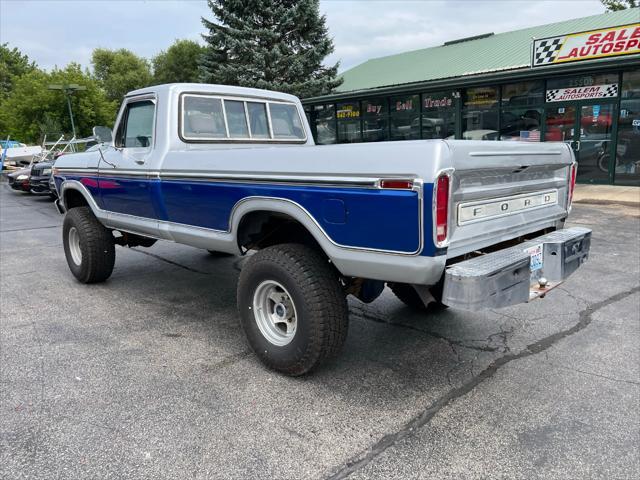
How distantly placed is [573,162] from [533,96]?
468 inches

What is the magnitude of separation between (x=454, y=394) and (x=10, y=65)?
6814 cm

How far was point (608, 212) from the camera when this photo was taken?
9594 millimetres

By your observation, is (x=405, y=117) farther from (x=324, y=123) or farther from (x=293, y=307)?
(x=293, y=307)

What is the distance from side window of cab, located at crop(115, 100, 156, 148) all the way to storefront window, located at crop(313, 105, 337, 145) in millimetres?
14868

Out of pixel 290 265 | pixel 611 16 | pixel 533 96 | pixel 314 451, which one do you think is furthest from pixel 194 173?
pixel 611 16

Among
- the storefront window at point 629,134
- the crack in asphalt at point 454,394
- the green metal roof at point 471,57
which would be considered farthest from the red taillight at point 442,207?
the green metal roof at point 471,57

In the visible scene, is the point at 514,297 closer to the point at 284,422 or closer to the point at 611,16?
the point at 284,422

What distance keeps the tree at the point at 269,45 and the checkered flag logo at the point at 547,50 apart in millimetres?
11185

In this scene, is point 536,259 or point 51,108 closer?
point 536,259

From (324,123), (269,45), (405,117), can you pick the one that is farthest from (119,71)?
(405,117)

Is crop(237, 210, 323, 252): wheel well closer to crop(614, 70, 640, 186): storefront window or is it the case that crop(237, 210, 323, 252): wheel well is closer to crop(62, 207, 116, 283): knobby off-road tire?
crop(62, 207, 116, 283): knobby off-road tire

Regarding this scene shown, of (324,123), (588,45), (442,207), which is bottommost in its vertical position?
(442,207)

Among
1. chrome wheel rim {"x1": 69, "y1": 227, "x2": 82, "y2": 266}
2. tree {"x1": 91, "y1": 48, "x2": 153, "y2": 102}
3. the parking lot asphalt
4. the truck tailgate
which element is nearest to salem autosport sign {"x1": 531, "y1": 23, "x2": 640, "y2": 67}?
the parking lot asphalt

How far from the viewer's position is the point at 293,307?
3.21 metres
